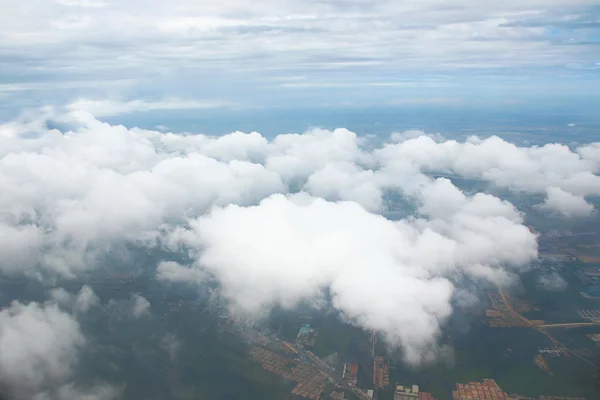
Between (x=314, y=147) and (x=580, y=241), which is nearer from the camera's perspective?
(x=580, y=241)

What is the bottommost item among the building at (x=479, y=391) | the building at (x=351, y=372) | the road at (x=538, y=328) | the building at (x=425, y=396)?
the road at (x=538, y=328)

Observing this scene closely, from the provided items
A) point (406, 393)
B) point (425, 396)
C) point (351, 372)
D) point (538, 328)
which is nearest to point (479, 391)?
point (425, 396)

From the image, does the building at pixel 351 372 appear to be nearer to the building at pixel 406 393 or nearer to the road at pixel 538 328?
the building at pixel 406 393

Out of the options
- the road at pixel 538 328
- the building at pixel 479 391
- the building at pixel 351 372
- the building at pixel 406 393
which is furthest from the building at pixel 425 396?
the road at pixel 538 328

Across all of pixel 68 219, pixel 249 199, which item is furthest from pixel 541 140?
pixel 68 219

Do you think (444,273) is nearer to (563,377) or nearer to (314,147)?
(563,377)

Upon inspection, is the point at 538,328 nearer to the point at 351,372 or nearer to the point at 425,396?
the point at 425,396

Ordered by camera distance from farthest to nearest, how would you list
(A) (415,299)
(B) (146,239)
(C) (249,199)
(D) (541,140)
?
(D) (541,140)
(C) (249,199)
(B) (146,239)
(A) (415,299)

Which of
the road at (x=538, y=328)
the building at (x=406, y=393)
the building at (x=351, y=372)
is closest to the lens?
the building at (x=406, y=393)

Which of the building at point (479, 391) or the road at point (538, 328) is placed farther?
the road at point (538, 328)
